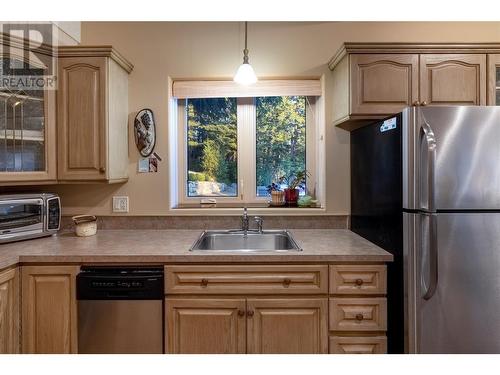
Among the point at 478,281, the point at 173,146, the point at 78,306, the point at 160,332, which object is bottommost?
the point at 160,332

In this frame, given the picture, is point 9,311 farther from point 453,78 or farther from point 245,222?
point 453,78

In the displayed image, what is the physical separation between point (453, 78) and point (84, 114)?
2.22 m

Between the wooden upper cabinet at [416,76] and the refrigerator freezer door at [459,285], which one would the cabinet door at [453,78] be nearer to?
the wooden upper cabinet at [416,76]

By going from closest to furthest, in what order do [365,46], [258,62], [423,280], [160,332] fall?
[423,280], [160,332], [365,46], [258,62]

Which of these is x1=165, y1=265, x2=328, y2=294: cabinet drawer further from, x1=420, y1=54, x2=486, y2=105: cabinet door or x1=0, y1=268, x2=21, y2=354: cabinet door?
x1=420, y1=54, x2=486, y2=105: cabinet door

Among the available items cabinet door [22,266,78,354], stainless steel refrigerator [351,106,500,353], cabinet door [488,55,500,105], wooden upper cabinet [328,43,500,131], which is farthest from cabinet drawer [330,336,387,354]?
cabinet door [488,55,500,105]

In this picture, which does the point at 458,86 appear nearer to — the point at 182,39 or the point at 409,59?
the point at 409,59

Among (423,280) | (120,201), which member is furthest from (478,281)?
(120,201)

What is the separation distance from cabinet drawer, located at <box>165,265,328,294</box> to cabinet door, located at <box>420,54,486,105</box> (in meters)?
1.23

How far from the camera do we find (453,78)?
1.96 m

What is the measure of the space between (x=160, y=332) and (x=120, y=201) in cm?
106

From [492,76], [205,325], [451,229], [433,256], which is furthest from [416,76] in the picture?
[205,325]

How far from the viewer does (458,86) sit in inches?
77.1

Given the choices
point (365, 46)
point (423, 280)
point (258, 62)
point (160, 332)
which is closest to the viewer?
point (423, 280)
